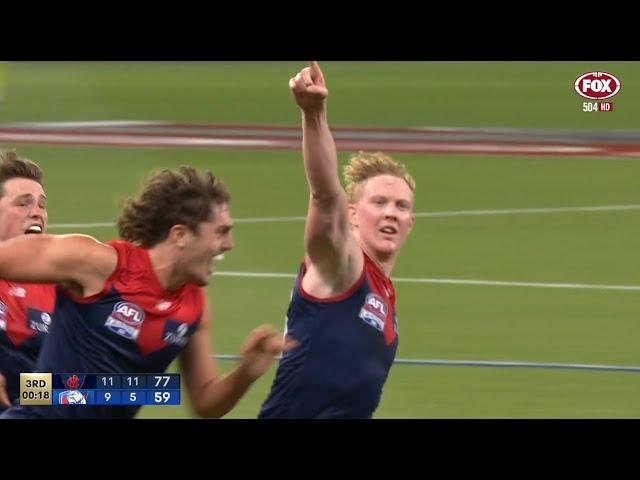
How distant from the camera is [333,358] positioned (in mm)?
6613

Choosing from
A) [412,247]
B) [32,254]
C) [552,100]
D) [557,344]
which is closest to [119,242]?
[32,254]

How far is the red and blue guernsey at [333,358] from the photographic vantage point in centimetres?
661

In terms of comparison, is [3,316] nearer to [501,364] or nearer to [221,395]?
[221,395]

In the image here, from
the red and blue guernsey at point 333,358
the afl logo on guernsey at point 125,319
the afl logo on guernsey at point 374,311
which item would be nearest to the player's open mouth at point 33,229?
the afl logo on guernsey at point 125,319

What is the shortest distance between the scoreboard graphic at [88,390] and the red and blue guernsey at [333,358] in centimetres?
Answer: 48

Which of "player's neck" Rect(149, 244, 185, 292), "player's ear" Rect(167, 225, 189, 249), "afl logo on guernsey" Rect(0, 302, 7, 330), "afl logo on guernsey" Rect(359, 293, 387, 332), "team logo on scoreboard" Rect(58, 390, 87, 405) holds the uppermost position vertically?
"afl logo on guernsey" Rect(0, 302, 7, 330)

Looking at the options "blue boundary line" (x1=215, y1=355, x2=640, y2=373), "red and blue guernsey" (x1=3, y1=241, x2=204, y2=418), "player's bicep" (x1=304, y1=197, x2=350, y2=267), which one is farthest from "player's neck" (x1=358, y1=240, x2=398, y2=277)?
"blue boundary line" (x1=215, y1=355, x2=640, y2=373)

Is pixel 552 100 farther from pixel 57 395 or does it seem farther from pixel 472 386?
pixel 57 395

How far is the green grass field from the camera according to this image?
31.3 ft

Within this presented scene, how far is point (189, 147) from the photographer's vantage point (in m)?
17.1

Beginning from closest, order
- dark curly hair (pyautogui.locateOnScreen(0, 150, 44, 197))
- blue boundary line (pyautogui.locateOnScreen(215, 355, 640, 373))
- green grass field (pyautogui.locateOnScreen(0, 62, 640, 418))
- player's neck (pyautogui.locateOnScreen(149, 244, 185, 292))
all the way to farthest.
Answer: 1. player's neck (pyautogui.locateOnScreen(149, 244, 185, 292))
2. dark curly hair (pyautogui.locateOnScreen(0, 150, 44, 197))
3. green grass field (pyautogui.locateOnScreen(0, 62, 640, 418))
4. blue boundary line (pyautogui.locateOnScreen(215, 355, 640, 373))

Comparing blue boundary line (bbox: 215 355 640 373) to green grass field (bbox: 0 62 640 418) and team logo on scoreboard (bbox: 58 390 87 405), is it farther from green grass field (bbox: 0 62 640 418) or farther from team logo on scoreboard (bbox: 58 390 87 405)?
team logo on scoreboard (bbox: 58 390 87 405)

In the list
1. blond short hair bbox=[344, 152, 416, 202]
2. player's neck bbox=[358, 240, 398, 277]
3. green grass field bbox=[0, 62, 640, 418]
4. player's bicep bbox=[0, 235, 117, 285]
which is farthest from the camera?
green grass field bbox=[0, 62, 640, 418]

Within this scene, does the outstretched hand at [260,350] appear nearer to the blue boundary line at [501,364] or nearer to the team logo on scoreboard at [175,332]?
the team logo on scoreboard at [175,332]
